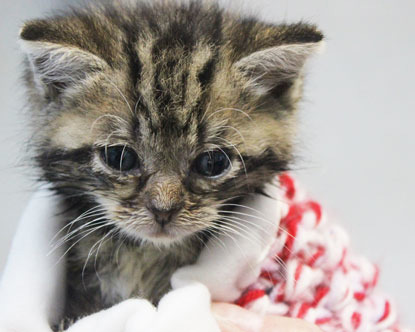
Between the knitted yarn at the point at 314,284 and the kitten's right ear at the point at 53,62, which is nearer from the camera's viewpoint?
the kitten's right ear at the point at 53,62

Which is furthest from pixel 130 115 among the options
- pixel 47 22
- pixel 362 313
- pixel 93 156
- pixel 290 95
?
pixel 362 313

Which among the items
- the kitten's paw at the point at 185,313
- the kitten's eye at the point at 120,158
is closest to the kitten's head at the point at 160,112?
the kitten's eye at the point at 120,158

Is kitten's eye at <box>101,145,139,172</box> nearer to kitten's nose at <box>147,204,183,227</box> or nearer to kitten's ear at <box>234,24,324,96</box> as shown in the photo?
kitten's nose at <box>147,204,183,227</box>

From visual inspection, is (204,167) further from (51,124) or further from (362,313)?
A: (362,313)

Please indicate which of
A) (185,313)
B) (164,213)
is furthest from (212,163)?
(185,313)

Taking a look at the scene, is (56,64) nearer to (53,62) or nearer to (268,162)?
(53,62)

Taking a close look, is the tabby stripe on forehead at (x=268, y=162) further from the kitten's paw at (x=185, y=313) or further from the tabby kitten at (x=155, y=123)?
the kitten's paw at (x=185, y=313)
